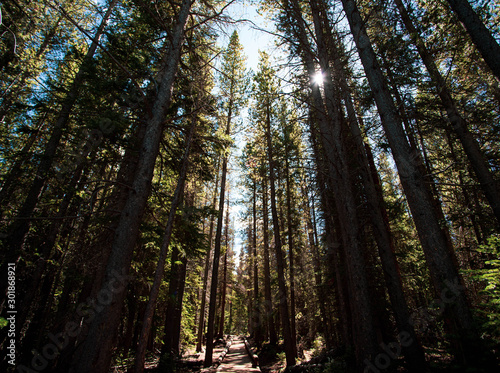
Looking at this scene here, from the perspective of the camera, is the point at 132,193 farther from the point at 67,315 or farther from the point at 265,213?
the point at 265,213

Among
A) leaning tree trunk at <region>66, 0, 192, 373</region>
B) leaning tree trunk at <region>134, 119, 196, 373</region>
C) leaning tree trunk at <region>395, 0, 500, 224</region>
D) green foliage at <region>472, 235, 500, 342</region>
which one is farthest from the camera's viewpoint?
leaning tree trunk at <region>395, 0, 500, 224</region>

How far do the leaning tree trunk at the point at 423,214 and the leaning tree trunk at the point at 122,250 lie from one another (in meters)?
5.41

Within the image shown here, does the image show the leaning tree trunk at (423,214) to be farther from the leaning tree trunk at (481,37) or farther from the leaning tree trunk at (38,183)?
the leaning tree trunk at (38,183)

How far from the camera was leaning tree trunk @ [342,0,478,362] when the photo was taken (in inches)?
183

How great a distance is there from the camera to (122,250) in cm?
519

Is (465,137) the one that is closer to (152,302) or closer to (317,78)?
(317,78)

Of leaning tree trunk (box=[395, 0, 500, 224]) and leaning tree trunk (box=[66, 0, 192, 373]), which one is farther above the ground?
leaning tree trunk (box=[395, 0, 500, 224])

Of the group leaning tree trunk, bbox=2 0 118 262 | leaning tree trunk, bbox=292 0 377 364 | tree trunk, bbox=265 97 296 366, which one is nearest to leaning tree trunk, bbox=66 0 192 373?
leaning tree trunk, bbox=2 0 118 262

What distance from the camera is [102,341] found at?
4.64 metres

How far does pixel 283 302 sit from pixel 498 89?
1299cm

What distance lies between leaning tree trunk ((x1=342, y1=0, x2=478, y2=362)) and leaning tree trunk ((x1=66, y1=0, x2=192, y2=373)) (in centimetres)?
541

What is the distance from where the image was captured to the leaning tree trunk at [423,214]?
15.3 ft
